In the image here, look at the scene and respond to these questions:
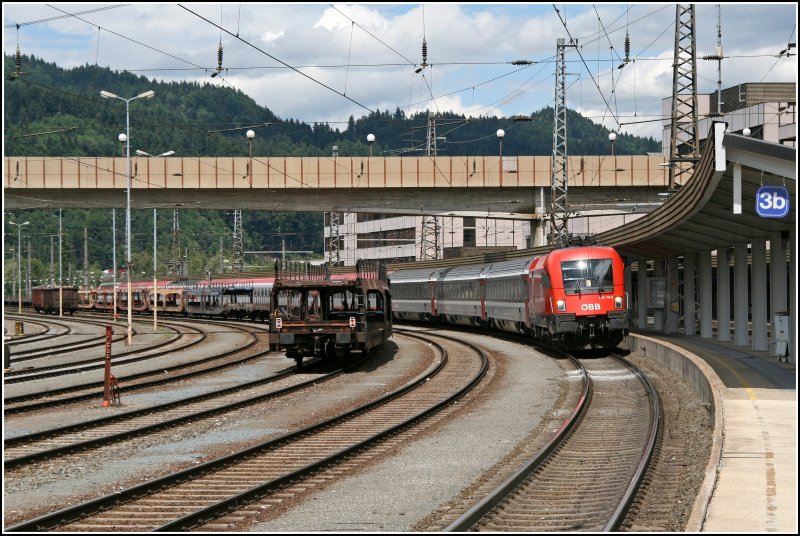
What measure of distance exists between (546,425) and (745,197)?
6.76 metres

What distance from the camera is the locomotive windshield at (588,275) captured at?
3112 centimetres

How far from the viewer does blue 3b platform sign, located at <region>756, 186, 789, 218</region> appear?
16.9m

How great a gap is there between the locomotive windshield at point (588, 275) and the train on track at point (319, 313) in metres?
5.97

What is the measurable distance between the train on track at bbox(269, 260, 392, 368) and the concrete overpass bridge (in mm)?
25714

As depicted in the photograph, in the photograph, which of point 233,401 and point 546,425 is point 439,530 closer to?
point 546,425

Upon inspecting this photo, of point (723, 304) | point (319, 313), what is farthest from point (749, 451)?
point (723, 304)

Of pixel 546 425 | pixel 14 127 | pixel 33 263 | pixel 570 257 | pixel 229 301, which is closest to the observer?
pixel 546 425

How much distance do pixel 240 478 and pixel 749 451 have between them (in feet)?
20.8

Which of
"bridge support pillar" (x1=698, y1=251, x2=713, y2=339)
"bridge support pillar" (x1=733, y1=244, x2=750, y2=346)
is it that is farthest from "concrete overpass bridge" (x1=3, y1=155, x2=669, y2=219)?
"bridge support pillar" (x1=733, y1=244, x2=750, y2=346)

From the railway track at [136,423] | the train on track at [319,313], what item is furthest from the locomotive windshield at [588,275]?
the railway track at [136,423]

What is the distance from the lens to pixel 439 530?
10.4 m

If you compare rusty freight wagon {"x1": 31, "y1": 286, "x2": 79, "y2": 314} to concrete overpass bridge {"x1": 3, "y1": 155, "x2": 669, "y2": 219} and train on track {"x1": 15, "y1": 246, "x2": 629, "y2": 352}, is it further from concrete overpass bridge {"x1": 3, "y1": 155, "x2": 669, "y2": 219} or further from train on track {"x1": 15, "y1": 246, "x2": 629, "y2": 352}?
train on track {"x1": 15, "y1": 246, "x2": 629, "y2": 352}

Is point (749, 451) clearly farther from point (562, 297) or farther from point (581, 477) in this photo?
point (562, 297)

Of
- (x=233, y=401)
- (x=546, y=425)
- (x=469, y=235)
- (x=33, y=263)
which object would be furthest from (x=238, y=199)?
(x=33, y=263)
